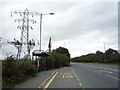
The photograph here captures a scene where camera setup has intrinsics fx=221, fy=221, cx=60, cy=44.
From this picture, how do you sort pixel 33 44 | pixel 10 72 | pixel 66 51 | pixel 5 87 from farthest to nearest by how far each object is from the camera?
pixel 66 51 < pixel 33 44 < pixel 10 72 < pixel 5 87

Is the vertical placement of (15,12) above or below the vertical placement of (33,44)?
above

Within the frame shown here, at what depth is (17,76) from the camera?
17.7 m

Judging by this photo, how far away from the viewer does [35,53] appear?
1224 inches

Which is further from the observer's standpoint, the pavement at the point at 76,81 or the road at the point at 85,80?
the road at the point at 85,80

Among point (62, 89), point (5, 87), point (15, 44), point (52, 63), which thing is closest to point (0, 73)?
point (5, 87)

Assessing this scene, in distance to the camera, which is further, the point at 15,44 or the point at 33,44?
the point at 33,44

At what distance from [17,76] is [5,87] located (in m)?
4.98

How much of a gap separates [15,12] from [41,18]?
4.08m

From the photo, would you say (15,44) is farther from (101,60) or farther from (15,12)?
(101,60)

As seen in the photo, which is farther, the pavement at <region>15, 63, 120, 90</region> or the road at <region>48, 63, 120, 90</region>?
the road at <region>48, 63, 120, 90</region>

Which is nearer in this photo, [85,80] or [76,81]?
[76,81]

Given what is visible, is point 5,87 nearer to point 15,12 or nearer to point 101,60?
point 15,12

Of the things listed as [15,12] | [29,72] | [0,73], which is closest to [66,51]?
[15,12]

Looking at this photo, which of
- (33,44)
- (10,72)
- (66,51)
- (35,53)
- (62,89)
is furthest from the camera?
(66,51)
